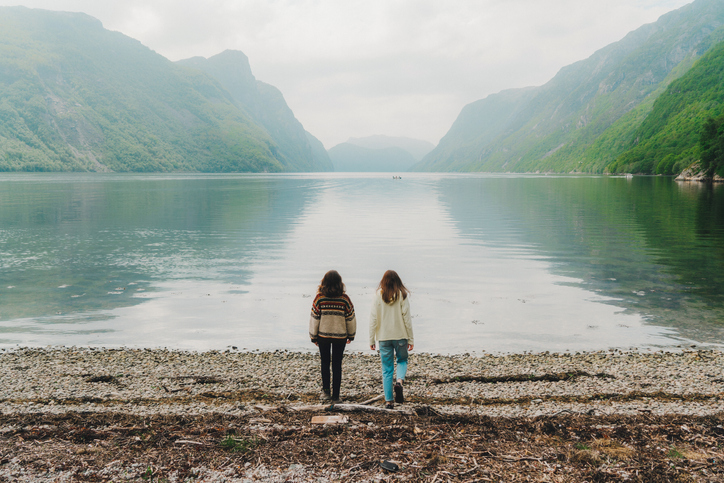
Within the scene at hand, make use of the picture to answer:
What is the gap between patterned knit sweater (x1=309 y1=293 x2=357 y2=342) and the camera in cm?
1001

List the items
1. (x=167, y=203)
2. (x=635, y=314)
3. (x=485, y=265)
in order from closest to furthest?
(x=635, y=314)
(x=485, y=265)
(x=167, y=203)

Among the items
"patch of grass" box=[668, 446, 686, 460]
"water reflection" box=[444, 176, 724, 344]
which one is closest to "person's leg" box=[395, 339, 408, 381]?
"patch of grass" box=[668, 446, 686, 460]

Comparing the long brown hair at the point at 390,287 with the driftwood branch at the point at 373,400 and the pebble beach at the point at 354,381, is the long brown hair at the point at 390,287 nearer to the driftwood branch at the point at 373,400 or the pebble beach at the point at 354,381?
the driftwood branch at the point at 373,400

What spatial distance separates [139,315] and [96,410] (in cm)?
943

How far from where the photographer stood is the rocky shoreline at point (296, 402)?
275 inches

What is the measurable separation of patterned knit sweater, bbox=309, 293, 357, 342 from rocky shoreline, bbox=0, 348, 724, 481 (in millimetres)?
1541

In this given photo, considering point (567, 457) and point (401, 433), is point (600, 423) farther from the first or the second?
point (401, 433)

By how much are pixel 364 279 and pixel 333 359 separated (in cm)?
1446

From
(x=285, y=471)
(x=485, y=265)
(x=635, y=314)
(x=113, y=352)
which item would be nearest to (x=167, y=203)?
(x=485, y=265)

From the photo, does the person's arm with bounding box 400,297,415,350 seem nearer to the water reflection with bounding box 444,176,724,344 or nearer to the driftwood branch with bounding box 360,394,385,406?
the driftwood branch with bounding box 360,394,385,406

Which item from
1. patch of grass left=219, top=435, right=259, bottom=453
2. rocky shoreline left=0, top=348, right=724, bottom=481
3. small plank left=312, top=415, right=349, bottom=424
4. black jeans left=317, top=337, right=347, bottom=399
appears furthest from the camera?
black jeans left=317, top=337, right=347, bottom=399

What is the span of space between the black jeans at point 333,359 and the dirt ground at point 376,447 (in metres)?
1.39

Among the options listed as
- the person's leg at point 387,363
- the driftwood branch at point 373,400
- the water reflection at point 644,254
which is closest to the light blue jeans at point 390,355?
the person's leg at point 387,363

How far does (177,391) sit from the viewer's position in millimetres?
11055
